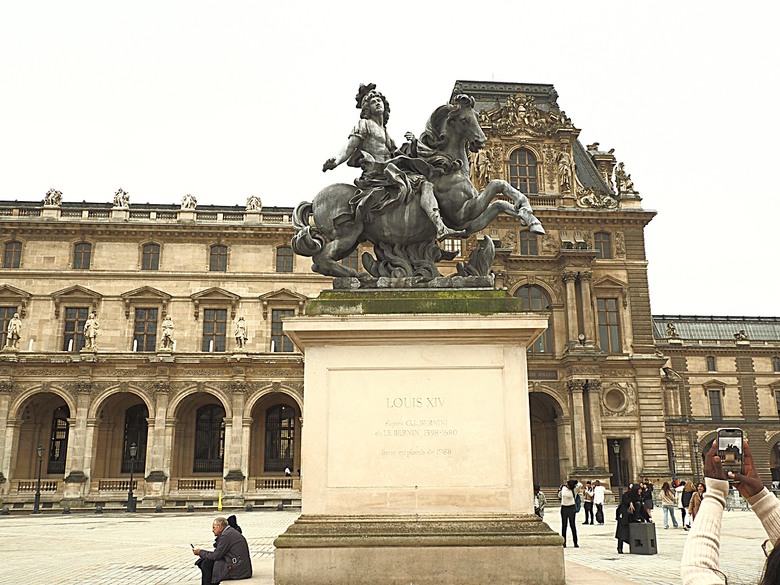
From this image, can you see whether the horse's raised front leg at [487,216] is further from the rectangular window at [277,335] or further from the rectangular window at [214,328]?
the rectangular window at [214,328]

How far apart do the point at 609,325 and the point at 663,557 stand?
31554 mm

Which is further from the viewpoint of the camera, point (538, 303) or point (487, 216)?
point (538, 303)

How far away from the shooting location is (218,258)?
158 ft

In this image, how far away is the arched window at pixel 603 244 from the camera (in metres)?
47.1

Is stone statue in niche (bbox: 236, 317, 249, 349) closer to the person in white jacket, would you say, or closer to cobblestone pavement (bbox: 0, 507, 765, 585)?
cobblestone pavement (bbox: 0, 507, 765, 585)

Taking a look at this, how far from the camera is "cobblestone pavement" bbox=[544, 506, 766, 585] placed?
11789 mm

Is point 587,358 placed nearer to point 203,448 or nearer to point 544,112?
point 544,112

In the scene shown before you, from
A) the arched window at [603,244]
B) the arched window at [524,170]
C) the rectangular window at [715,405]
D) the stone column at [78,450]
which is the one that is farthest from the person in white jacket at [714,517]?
the rectangular window at [715,405]

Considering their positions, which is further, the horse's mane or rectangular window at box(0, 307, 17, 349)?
rectangular window at box(0, 307, 17, 349)

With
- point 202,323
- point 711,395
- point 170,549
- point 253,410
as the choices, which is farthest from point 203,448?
point 711,395

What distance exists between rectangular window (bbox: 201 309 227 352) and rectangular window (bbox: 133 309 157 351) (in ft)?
10.0

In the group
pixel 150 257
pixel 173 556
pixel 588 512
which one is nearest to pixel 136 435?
pixel 150 257

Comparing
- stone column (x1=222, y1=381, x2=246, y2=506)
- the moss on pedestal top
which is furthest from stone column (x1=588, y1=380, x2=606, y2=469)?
the moss on pedestal top

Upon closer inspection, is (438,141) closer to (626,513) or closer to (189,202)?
(626,513)
